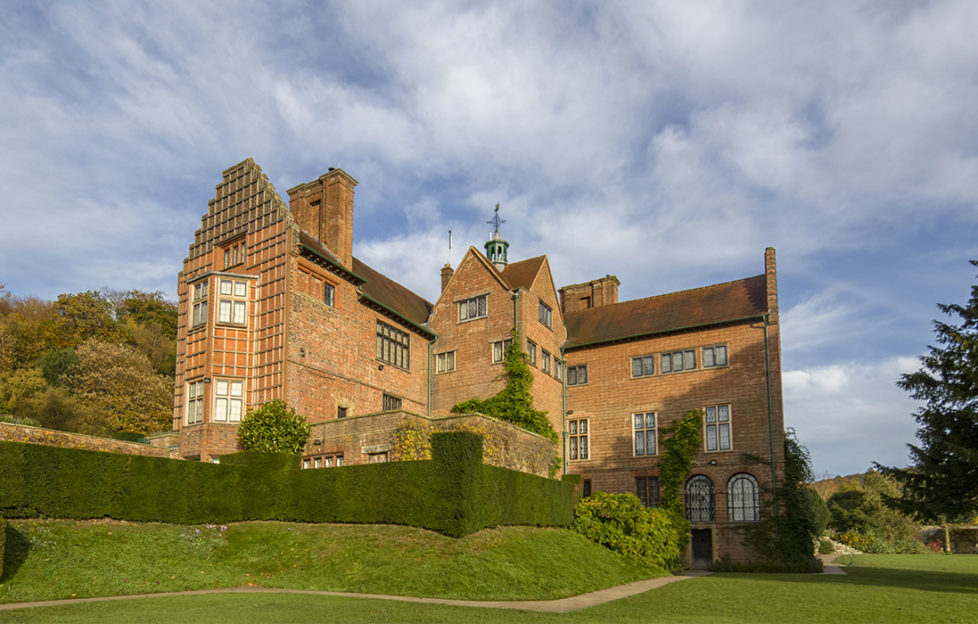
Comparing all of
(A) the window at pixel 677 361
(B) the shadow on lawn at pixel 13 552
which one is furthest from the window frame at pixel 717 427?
(B) the shadow on lawn at pixel 13 552

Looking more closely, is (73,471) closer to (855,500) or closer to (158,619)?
(158,619)

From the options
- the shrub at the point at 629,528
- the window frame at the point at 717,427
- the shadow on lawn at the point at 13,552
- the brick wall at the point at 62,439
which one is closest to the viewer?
the shadow on lawn at the point at 13,552

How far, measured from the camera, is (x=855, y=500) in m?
58.6

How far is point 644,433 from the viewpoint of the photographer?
116 ft

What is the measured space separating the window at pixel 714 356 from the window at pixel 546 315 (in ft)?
24.4

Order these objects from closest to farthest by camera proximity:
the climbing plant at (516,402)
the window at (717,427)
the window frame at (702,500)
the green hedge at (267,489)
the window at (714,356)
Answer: the green hedge at (267,489) → the climbing plant at (516,402) → the window frame at (702,500) → the window at (717,427) → the window at (714,356)

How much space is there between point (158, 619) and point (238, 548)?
29.9ft

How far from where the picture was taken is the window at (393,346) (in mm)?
33000

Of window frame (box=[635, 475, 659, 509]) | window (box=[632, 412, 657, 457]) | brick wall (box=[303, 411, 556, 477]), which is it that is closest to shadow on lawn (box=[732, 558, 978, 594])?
window frame (box=[635, 475, 659, 509])

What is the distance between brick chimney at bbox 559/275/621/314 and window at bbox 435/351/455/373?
8.88 meters

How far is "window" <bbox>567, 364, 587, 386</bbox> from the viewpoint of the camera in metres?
37.8

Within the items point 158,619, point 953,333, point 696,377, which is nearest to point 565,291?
point 696,377

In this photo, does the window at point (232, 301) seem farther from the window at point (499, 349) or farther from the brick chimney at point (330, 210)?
the window at point (499, 349)

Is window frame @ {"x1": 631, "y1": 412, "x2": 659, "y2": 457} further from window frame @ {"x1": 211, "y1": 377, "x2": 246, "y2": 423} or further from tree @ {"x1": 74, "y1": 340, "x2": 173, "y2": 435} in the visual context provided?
tree @ {"x1": 74, "y1": 340, "x2": 173, "y2": 435}
